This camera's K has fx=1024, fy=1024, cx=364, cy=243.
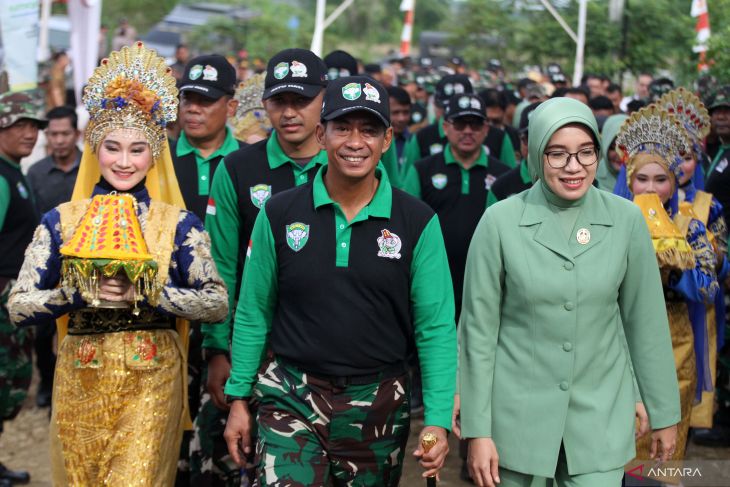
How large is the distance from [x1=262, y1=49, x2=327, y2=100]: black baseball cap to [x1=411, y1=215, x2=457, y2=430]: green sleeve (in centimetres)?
149

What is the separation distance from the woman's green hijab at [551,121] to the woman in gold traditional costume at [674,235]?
1.64 metres

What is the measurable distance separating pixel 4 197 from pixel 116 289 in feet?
8.91

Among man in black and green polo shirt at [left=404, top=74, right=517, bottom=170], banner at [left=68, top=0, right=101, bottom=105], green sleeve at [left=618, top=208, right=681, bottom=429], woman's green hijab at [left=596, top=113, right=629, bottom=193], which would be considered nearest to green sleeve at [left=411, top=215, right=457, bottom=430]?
green sleeve at [left=618, top=208, right=681, bottom=429]

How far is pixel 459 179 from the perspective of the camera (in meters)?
8.15

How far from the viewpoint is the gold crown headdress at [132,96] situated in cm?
500

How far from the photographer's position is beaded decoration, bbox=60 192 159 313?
4.55m

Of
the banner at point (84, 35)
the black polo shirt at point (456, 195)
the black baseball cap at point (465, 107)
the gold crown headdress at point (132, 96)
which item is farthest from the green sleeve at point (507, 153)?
the banner at point (84, 35)

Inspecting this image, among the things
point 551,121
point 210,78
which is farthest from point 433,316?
point 210,78

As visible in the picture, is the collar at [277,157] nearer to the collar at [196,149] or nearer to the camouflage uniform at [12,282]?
the collar at [196,149]

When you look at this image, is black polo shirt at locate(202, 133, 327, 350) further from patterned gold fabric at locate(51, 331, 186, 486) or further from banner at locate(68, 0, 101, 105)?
banner at locate(68, 0, 101, 105)

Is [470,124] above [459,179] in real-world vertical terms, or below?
above

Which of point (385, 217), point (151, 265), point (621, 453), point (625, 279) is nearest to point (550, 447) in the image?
point (621, 453)

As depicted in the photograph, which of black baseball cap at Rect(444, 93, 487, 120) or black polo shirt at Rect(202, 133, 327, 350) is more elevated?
black baseball cap at Rect(444, 93, 487, 120)

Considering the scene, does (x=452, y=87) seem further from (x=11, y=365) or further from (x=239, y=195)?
(x=239, y=195)
